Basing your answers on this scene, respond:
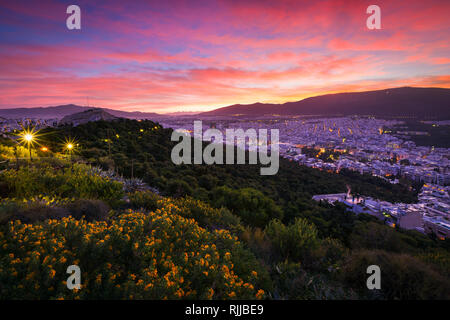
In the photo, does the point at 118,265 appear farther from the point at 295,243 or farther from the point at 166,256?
the point at 295,243

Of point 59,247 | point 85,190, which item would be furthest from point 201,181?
point 59,247

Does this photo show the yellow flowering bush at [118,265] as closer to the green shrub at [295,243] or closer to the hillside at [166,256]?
the hillside at [166,256]

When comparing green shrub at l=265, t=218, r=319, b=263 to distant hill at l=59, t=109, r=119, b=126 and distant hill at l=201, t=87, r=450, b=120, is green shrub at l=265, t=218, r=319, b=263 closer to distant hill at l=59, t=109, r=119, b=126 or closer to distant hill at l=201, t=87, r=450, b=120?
distant hill at l=59, t=109, r=119, b=126

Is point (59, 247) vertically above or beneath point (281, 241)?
above

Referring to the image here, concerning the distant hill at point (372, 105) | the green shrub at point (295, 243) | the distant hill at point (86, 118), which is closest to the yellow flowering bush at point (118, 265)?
the green shrub at point (295, 243)

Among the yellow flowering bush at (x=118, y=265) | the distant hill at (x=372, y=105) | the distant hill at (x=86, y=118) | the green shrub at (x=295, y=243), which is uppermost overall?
the distant hill at (x=372, y=105)
